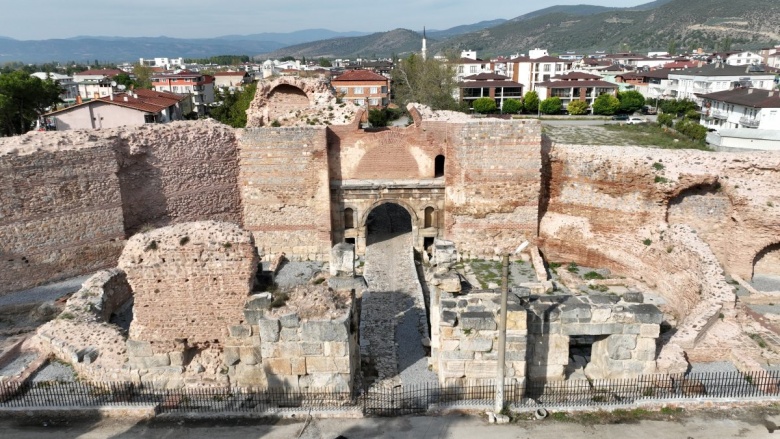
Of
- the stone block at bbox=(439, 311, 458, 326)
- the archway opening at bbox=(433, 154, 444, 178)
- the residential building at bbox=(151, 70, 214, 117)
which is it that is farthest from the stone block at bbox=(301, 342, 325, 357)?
the residential building at bbox=(151, 70, 214, 117)

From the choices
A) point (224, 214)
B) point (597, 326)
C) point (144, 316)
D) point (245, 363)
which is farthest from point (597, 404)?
point (224, 214)

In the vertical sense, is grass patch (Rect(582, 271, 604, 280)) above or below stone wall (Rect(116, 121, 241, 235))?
below

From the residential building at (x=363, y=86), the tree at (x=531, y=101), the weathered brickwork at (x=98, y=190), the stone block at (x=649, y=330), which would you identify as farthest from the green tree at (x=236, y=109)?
the stone block at (x=649, y=330)

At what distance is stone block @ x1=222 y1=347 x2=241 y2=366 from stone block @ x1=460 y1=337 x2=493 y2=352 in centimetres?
448

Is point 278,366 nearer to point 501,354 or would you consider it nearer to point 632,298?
point 501,354

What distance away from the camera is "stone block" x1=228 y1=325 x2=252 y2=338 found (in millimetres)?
11227

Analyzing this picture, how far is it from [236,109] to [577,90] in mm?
46453

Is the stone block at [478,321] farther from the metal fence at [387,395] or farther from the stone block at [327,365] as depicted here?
the stone block at [327,365]

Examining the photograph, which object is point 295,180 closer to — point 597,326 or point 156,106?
point 597,326

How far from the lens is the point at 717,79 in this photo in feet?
227

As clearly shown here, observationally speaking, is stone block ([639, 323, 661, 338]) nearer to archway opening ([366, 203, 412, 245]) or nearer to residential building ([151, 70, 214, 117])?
archway opening ([366, 203, 412, 245])

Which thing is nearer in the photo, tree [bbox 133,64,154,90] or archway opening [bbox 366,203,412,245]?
archway opening [bbox 366,203,412,245]

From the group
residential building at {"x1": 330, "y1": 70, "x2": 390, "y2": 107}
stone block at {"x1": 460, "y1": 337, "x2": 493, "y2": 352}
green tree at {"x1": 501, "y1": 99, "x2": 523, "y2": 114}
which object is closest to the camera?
stone block at {"x1": 460, "y1": 337, "x2": 493, "y2": 352}

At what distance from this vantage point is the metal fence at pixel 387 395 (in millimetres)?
10031
